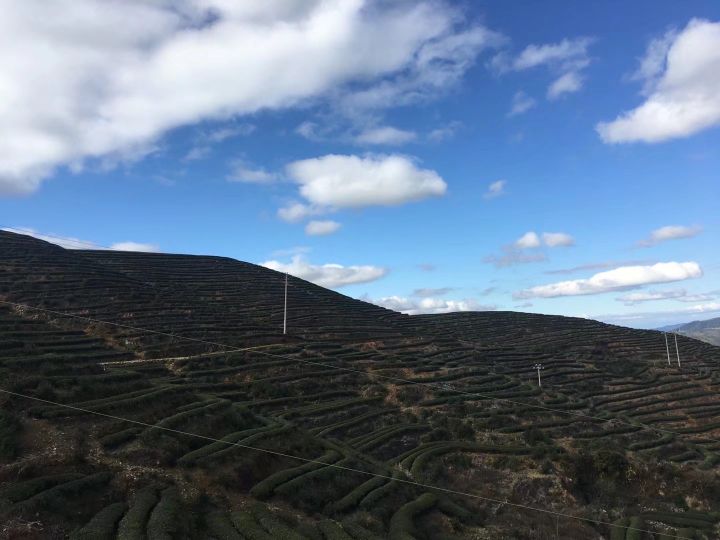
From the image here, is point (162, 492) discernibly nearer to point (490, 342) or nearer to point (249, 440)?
point (249, 440)

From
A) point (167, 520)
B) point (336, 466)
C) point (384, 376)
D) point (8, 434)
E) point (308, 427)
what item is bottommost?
point (336, 466)

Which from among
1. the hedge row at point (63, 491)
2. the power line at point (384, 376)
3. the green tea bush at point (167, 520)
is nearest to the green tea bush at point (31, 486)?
the hedge row at point (63, 491)

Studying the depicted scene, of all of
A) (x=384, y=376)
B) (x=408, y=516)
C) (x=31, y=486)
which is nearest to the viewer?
(x=31, y=486)

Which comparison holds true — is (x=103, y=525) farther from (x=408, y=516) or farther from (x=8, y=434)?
(x=408, y=516)

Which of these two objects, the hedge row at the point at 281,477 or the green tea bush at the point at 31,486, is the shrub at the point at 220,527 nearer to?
the hedge row at the point at 281,477

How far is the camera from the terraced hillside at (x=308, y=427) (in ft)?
74.5

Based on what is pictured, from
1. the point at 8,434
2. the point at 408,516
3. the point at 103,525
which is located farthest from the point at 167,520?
the point at 408,516

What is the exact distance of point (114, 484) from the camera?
22219mm

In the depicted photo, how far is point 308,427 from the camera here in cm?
4103

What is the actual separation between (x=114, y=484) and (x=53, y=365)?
2034 centimetres

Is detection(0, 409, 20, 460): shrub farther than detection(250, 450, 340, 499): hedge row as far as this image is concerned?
No

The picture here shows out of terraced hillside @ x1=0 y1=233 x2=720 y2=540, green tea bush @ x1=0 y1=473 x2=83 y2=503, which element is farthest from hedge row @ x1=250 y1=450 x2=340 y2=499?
green tea bush @ x1=0 y1=473 x2=83 y2=503

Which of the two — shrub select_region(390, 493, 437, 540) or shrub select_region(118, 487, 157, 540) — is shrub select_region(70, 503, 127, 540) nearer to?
shrub select_region(118, 487, 157, 540)

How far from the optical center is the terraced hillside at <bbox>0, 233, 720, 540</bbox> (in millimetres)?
22703
